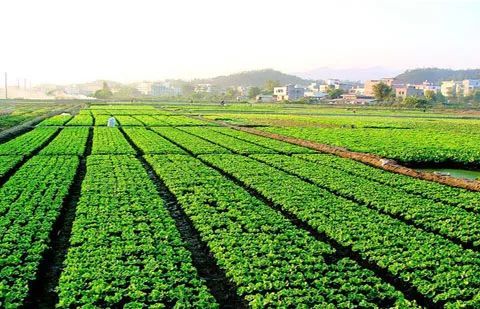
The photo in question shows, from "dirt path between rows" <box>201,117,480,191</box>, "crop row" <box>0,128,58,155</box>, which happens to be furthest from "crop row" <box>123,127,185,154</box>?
"dirt path between rows" <box>201,117,480,191</box>

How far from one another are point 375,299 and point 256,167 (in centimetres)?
1557

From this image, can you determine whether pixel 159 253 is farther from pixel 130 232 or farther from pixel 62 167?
pixel 62 167

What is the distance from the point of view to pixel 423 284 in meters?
11.1

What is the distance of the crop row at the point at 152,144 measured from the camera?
32.0 meters

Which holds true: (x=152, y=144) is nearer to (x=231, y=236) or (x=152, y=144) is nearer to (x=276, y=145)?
(x=276, y=145)

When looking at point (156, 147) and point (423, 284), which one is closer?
point (423, 284)

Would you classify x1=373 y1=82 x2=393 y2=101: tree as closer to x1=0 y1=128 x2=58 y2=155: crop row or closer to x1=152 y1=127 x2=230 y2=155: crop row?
x1=152 y1=127 x2=230 y2=155: crop row

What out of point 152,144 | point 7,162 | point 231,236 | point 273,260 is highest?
point 152,144

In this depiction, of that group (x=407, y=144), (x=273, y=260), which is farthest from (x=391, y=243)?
(x=407, y=144)

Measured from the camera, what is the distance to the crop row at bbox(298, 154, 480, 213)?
19341 millimetres

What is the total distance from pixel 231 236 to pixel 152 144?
22293 millimetres

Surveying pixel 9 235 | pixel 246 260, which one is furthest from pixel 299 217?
pixel 9 235

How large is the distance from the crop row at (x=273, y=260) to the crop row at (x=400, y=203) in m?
4.50

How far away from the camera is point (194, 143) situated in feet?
119
